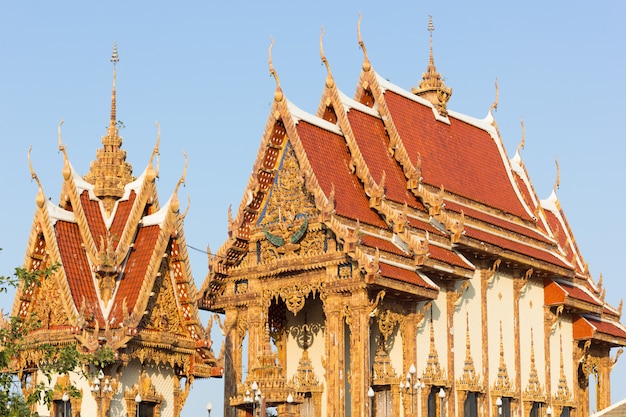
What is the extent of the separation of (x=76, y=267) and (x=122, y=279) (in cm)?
104

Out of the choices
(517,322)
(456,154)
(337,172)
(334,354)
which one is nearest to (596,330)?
(517,322)

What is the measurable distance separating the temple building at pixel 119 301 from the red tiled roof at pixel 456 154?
28.6 ft

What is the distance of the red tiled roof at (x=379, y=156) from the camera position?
1537 inches

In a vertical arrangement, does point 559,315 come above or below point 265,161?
below

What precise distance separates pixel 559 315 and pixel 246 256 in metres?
10.0

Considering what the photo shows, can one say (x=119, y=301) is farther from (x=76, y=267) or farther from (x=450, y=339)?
(x=450, y=339)

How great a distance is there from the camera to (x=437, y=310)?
3872cm

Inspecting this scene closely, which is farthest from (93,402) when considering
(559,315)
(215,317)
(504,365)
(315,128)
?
(559,315)

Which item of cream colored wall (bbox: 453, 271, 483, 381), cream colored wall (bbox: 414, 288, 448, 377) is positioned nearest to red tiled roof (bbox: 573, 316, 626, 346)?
cream colored wall (bbox: 453, 271, 483, 381)

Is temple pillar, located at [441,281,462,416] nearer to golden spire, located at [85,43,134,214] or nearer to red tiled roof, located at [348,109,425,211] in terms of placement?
red tiled roof, located at [348,109,425,211]

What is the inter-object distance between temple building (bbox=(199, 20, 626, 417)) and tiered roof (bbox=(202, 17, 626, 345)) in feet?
0.15

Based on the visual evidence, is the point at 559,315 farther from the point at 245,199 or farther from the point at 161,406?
the point at 161,406

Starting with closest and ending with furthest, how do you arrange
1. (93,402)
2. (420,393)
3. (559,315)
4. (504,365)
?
(93,402), (420,393), (504,365), (559,315)

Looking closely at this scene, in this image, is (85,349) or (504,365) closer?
(85,349)
